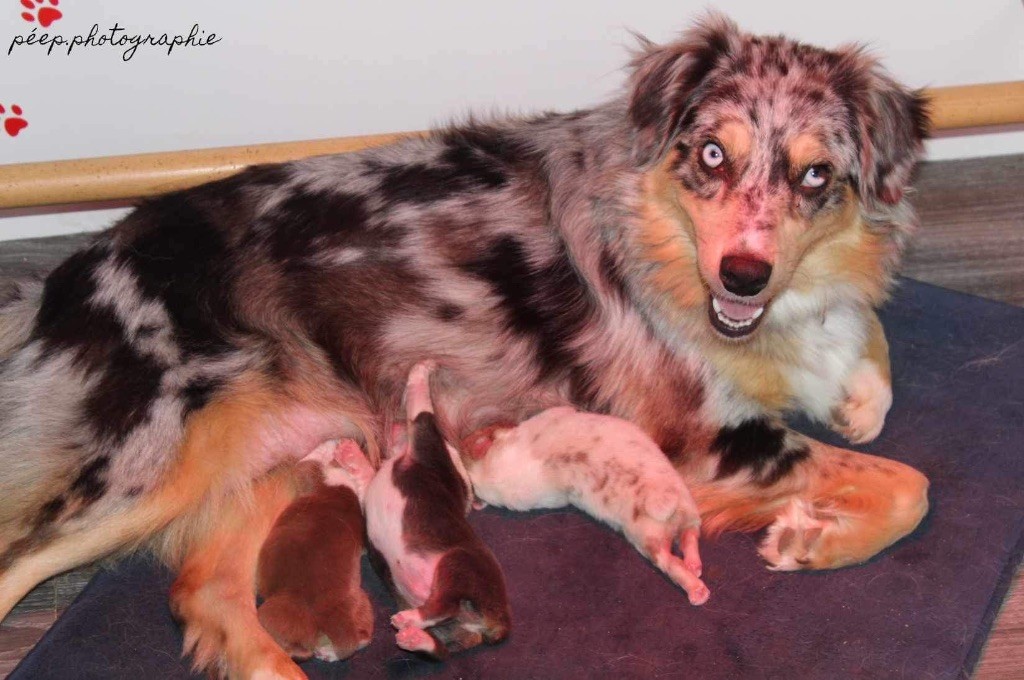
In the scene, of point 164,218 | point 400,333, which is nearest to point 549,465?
point 400,333

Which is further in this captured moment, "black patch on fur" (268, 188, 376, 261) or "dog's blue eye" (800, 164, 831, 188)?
"black patch on fur" (268, 188, 376, 261)

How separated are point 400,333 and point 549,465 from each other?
2.40 ft

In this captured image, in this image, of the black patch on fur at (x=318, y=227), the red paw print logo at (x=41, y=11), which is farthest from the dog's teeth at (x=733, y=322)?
the red paw print logo at (x=41, y=11)

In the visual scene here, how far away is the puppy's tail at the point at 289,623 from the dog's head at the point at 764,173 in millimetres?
1568

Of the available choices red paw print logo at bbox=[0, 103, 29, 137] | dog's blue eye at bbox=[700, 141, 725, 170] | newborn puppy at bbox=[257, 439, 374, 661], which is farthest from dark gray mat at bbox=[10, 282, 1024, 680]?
red paw print logo at bbox=[0, 103, 29, 137]

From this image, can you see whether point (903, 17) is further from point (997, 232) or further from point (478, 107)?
point (478, 107)

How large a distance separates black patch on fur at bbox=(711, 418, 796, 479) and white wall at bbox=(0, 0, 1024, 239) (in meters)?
1.97

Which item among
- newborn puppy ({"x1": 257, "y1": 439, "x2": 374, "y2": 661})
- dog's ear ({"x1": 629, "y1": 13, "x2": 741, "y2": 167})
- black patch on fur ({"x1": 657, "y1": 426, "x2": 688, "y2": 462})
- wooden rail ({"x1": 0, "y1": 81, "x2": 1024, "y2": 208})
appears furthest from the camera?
wooden rail ({"x1": 0, "y1": 81, "x2": 1024, "y2": 208})

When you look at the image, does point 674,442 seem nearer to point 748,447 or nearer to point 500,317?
point 748,447

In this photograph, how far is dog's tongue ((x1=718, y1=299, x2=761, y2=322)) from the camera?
3646 millimetres

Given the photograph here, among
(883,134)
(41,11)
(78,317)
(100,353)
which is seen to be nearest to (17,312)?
(78,317)

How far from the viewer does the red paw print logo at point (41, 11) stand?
4766 mm

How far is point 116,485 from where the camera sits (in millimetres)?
3545

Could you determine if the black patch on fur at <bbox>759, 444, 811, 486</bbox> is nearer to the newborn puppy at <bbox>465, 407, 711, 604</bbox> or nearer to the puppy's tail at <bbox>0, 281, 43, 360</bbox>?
the newborn puppy at <bbox>465, 407, 711, 604</bbox>
